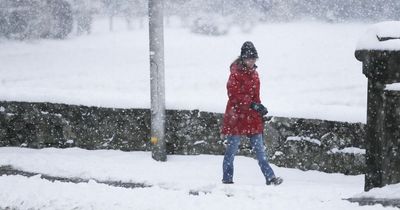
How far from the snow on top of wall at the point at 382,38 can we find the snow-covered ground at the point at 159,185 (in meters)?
1.03

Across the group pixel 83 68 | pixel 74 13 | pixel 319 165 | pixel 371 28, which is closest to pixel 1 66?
pixel 83 68

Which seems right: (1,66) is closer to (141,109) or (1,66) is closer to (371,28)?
(141,109)

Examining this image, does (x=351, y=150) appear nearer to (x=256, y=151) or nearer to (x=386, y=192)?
(x=256, y=151)

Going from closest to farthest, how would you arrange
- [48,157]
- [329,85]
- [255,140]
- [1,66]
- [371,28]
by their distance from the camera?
1. [371,28]
2. [255,140]
3. [48,157]
4. [329,85]
5. [1,66]

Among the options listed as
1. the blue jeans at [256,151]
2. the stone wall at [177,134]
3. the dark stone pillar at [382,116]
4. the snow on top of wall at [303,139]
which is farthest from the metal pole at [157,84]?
the dark stone pillar at [382,116]

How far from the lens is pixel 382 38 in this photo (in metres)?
3.56

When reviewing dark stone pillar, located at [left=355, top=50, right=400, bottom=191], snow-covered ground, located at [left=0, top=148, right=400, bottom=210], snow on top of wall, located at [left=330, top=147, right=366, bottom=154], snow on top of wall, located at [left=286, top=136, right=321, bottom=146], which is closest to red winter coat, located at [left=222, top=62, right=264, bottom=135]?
snow-covered ground, located at [left=0, top=148, right=400, bottom=210]

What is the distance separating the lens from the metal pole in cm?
629

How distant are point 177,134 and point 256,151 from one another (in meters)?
1.53

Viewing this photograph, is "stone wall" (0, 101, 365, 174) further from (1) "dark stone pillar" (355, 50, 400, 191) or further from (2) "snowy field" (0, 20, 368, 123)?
(1) "dark stone pillar" (355, 50, 400, 191)

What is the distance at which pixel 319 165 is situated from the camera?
579 centimetres

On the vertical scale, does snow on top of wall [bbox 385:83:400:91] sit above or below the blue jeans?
above

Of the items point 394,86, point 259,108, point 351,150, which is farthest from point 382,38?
point 351,150

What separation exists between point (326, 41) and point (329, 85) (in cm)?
1458
